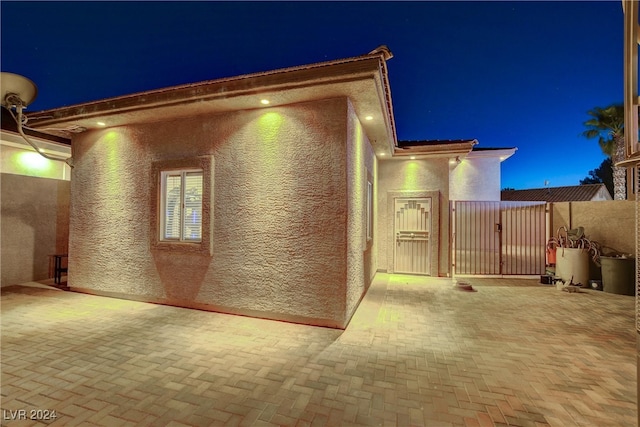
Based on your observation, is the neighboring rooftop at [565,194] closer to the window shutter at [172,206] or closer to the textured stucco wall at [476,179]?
the textured stucco wall at [476,179]

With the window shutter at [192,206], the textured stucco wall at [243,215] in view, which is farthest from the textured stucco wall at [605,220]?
the window shutter at [192,206]

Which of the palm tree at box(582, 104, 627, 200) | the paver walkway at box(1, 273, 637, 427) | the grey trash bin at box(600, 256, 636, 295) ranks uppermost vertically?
the palm tree at box(582, 104, 627, 200)

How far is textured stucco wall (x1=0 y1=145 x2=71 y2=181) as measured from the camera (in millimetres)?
8328

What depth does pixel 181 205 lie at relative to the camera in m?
5.67

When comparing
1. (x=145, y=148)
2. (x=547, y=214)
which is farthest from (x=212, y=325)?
(x=547, y=214)

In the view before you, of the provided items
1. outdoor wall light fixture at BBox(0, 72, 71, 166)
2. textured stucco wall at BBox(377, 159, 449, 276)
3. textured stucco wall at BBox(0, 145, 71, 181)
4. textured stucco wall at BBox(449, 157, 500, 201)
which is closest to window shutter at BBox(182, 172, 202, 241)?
outdoor wall light fixture at BBox(0, 72, 71, 166)

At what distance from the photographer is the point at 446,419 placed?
7.84 ft

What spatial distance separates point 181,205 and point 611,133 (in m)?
25.5

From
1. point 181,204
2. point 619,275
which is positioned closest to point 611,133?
point 619,275

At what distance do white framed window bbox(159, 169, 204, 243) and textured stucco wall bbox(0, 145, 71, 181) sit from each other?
657 centimetres

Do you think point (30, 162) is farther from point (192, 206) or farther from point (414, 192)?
point (414, 192)

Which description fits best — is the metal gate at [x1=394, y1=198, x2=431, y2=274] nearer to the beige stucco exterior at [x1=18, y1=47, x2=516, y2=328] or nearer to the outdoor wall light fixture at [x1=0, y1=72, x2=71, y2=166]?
the beige stucco exterior at [x1=18, y1=47, x2=516, y2=328]

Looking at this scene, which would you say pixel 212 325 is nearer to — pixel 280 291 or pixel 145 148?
pixel 280 291

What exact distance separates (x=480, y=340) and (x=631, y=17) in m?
3.96
